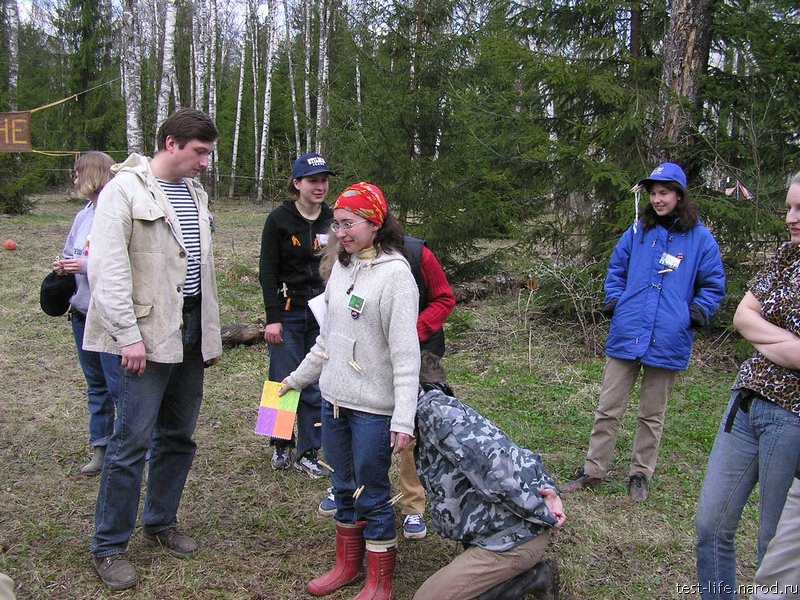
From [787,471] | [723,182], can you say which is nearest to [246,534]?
[787,471]

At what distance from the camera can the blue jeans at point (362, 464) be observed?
9.11ft

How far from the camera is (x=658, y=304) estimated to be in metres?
3.88

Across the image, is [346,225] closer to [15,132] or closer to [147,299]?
[147,299]

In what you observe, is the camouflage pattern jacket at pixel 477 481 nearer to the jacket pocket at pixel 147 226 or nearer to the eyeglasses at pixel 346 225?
the eyeglasses at pixel 346 225

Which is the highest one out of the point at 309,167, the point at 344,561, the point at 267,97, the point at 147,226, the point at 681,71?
the point at 267,97

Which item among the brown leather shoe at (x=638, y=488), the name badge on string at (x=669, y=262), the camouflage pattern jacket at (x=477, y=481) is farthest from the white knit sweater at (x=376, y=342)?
the brown leather shoe at (x=638, y=488)

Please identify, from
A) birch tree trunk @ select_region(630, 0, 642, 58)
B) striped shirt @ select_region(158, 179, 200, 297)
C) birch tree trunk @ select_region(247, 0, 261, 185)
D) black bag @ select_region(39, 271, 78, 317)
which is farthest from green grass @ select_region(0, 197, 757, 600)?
birch tree trunk @ select_region(247, 0, 261, 185)

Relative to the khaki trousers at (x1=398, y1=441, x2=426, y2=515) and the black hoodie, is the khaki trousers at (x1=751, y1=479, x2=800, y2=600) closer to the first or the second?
the khaki trousers at (x1=398, y1=441, x2=426, y2=515)

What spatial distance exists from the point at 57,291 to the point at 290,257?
1.38 m

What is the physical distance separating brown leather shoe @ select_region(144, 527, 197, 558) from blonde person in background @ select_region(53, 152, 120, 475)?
3.20ft

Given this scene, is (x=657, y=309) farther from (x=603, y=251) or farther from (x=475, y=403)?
(x=603, y=251)

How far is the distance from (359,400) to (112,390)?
3.92ft

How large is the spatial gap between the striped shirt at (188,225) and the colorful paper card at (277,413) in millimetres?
650

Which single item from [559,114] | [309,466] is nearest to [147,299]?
[309,466]
